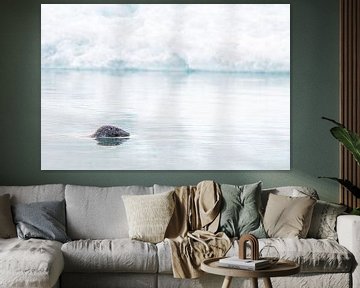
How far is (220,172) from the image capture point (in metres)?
7.46

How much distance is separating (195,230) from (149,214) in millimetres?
404

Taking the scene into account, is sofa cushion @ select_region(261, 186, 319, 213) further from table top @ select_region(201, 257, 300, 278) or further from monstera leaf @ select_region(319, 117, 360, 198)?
table top @ select_region(201, 257, 300, 278)

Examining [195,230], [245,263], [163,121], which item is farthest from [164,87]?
[245,263]

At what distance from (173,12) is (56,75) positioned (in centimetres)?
119

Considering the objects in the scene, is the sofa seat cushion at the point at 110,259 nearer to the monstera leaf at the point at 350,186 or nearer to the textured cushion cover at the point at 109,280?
the textured cushion cover at the point at 109,280

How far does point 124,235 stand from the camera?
6895 millimetres

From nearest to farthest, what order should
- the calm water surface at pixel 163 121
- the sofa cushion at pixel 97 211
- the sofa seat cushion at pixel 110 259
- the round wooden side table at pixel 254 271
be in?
the round wooden side table at pixel 254 271 < the sofa seat cushion at pixel 110 259 < the sofa cushion at pixel 97 211 < the calm water surface at pixel 163 121

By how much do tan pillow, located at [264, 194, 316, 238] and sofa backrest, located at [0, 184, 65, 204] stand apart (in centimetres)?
177

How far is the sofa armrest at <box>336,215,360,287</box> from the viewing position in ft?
20.5

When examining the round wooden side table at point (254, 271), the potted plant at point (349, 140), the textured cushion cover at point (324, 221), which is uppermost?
the potted plant at point (349, 140)

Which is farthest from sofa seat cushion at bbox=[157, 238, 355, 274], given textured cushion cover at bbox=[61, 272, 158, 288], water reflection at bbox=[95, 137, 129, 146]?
water reflection at bbox=[95, 137, 129, 146]

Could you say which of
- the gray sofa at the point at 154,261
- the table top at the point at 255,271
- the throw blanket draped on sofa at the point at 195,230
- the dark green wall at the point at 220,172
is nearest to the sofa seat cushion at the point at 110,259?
the gray sofa at the point at 154,261

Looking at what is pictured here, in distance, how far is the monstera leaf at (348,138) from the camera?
696cm

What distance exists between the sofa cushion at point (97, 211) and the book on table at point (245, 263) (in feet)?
5.66
